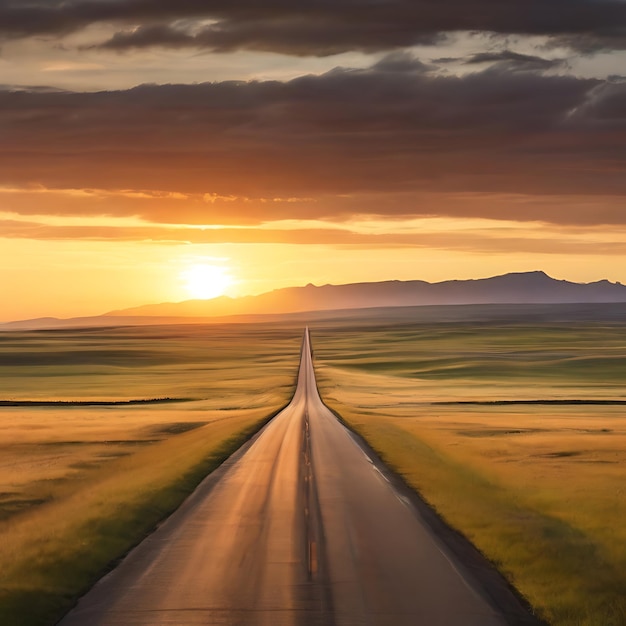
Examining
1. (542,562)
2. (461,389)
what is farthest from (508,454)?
(461,389)

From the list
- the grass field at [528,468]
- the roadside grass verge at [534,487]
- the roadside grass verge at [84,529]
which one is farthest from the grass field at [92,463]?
Result: the roadside grass verge at [534,487]

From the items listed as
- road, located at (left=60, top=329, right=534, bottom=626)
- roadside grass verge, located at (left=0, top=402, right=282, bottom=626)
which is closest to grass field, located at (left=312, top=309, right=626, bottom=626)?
road, located at (left=60, top=329, right=534, bottom=626)

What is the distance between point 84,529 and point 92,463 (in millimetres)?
21361

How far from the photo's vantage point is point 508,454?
49875 mm

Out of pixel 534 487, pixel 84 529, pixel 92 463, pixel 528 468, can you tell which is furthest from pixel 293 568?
pixel 92 463

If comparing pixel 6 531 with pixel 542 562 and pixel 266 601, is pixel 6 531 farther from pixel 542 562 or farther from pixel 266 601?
pixel 542 562

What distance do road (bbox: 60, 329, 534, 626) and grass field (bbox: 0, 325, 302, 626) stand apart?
1064 mm

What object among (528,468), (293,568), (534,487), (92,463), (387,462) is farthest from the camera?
(92,463)

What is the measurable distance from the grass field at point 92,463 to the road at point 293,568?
1064mm

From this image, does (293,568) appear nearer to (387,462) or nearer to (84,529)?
(84,529)

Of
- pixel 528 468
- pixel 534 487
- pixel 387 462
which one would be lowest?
pixel 528 468

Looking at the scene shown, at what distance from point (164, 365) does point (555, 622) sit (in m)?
168

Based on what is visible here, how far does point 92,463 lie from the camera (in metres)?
47.6

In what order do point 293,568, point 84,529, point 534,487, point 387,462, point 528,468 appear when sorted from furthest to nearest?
point 387,462, point 528,468, point 534,487, point 84,529, point 293,568
